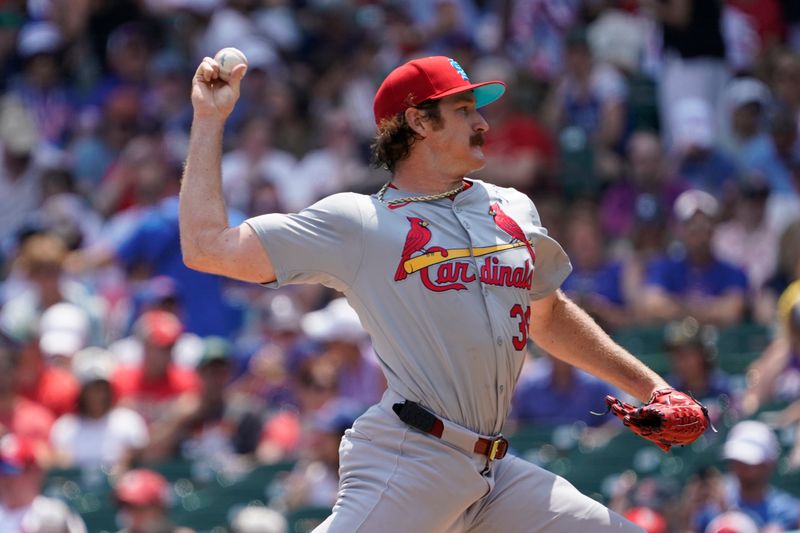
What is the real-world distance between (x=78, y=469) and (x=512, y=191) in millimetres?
4426

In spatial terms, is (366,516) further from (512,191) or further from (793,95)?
(793,95)

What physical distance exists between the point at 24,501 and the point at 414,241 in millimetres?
3809

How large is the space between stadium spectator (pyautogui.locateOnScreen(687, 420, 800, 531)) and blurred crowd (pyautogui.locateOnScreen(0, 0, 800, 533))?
13mm

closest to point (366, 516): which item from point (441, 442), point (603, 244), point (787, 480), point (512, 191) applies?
point (441, 442)

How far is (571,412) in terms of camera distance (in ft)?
26.3

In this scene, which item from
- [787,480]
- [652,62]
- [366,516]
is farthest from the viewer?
[652,62]

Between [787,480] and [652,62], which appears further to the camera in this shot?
[652,62]

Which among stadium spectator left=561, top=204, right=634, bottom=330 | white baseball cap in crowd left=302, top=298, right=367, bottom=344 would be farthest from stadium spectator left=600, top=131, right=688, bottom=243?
white baseball cap in crowd left=302, top=298, right=367, bottom=344

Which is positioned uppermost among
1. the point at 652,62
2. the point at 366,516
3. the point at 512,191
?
the point at 512,191

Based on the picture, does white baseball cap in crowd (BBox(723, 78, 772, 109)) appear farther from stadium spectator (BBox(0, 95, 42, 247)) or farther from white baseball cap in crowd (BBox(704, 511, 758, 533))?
stadium spectator (BBox(0, 95, 42, 247))

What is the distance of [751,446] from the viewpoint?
651cm

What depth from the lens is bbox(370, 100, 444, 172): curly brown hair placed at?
14.5 ft

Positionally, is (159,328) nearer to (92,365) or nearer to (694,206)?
(92,365)

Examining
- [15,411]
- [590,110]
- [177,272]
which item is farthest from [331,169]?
[15,411]
